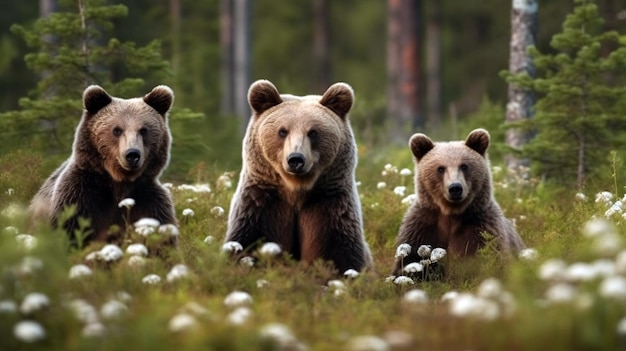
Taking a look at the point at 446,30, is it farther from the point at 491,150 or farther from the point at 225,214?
the point at 225,214

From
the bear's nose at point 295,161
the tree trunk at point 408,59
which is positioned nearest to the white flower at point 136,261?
the bear's nose at point 295,161

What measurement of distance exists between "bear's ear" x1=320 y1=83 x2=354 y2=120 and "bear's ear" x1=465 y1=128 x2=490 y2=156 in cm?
121

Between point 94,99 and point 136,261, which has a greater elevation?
point 94,99

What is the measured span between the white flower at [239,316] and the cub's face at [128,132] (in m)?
2.54

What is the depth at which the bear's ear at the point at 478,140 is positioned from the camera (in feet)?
29.1

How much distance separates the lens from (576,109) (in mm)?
11406

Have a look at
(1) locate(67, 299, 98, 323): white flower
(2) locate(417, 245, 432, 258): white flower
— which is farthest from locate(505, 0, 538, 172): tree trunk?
(1) locate(67, 299, 98, 323): white flower

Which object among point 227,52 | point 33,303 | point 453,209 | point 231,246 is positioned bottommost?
point 227,52

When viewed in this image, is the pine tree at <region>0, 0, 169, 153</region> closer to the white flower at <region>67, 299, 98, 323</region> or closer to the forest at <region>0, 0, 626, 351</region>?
the forest at <region>0, 0, 626, 351</region>

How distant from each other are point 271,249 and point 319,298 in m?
0.62

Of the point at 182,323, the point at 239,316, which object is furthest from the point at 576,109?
the point at 182,323

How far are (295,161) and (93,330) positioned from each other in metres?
3.05

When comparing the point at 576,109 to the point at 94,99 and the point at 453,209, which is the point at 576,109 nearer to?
the point at 453,209

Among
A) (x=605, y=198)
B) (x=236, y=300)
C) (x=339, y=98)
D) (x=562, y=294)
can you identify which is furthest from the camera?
(x=605, y=198)
